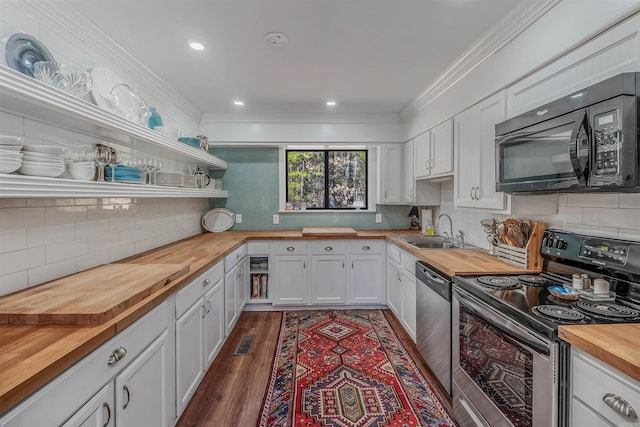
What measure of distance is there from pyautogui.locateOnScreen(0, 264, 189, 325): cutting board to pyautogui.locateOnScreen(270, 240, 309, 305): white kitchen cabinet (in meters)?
1.72

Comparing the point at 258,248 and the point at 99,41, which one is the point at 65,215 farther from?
the point at 258,248

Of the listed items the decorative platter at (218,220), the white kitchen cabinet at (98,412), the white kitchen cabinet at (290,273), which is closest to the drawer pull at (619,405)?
the white kitchen cabinet at (98,412)

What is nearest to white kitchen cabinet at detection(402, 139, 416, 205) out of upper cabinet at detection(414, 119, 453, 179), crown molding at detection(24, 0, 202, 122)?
upper cabinet at detection(414, 119, 453, 179)

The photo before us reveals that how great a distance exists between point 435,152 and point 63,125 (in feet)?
9.24

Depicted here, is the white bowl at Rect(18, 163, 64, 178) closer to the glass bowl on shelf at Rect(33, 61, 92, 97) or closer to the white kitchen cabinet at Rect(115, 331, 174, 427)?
the glass bowl on shelf at Rect(33, 61, 92, 97)

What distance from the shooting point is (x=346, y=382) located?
2.15 m

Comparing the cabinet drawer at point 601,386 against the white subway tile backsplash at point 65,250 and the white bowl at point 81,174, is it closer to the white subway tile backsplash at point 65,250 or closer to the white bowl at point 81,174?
the white bowl at point 81,174

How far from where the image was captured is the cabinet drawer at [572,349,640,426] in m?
0.84

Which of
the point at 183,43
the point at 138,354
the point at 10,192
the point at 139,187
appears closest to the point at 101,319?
the point at 138,354

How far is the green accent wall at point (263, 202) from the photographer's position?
3928mm

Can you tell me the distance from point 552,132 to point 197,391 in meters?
2.65

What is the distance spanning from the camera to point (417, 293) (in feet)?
7.91

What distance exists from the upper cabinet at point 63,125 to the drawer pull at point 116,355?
26.8 inches

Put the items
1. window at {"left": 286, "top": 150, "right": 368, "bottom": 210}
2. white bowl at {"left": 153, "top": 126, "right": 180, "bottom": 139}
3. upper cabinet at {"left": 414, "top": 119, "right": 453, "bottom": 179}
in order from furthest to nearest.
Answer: window at {"left": 286, "top": 150, "right": 368, "bottom": 210}, upper cabinet at {"left": 414, "top": 119, "right": 453, "bottom": 179}, white bowl at {"left": 153, "top": 126, "right": 180, "bottom": 139}
